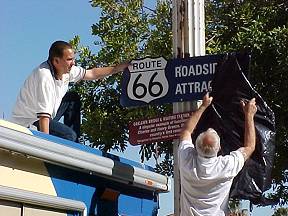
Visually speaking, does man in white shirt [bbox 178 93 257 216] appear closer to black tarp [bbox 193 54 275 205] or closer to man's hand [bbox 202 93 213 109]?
black tarp [bbox 193 54 275 205]

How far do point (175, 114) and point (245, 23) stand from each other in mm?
3969

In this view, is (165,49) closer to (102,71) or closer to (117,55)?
(117,55)

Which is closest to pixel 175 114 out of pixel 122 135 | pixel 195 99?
pixel 195 99

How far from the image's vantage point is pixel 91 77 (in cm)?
616

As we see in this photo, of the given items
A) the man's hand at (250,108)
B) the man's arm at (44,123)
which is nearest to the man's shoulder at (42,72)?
the man's arm at (44,123)

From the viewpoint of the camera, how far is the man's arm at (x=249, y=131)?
17.1 feet

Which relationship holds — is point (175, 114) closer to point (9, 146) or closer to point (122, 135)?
point (9, 146)

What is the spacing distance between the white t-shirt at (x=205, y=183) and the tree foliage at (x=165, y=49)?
3.56m

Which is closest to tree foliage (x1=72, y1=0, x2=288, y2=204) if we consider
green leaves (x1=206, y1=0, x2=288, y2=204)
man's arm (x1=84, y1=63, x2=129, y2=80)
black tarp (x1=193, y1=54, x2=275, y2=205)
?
green leaves (x1=206, y1=0, x2=288, y2=204)

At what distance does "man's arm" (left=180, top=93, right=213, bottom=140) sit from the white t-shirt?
23 centimetres

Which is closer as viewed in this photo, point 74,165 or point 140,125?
point 74,165

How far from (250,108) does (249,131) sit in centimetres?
19

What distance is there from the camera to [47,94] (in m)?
5.33

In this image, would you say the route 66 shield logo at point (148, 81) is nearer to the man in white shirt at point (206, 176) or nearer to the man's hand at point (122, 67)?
the man's hand at point (122, 67)
